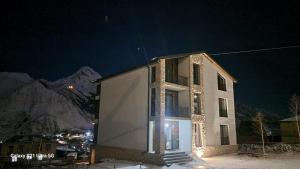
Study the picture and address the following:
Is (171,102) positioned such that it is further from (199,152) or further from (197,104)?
(199,152)

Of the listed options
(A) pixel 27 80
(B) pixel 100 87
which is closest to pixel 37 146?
(B) pixel 100 87

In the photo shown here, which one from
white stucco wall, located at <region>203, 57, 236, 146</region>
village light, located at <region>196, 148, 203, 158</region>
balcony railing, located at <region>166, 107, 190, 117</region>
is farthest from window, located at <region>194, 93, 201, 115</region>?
village light, located at <region>196, 148, 203, 158</region>

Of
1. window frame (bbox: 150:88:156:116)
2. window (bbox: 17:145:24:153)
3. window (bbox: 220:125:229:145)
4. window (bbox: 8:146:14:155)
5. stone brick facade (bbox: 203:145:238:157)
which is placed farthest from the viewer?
window (bbox: 17:145:24:153)

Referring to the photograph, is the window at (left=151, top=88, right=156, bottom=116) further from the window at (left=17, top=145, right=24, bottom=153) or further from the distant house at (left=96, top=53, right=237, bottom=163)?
the window at (left=17, top=145, right=24, bottom=153)

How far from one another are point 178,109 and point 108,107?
760cm

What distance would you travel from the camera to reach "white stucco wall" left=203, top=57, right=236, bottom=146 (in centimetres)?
2309

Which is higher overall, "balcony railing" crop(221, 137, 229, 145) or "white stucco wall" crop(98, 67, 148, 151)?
"white stucco wall" crop(98, 67, 148, 151)

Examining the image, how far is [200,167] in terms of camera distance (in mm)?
16234

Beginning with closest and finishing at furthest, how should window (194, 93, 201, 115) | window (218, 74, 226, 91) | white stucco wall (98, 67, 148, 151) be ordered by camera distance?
white stucco wall (98, 67, 148, 151)
window (194, 93, 201, 115)
window (218, 74, 226, 91)

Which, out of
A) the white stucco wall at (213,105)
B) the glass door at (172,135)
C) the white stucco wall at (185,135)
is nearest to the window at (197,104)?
the white stucco wall at (213,105)

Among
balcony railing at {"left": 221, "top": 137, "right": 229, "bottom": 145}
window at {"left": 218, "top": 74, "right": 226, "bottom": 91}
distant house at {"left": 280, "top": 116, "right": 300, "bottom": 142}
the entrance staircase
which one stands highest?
window at {"left": 218, "top": 74, "right": 226, "bottom": 91}

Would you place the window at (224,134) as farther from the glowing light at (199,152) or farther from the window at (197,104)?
the window at (197,104)

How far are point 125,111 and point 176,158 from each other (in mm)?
6790

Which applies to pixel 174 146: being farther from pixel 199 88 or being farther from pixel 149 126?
pixel 199 88
